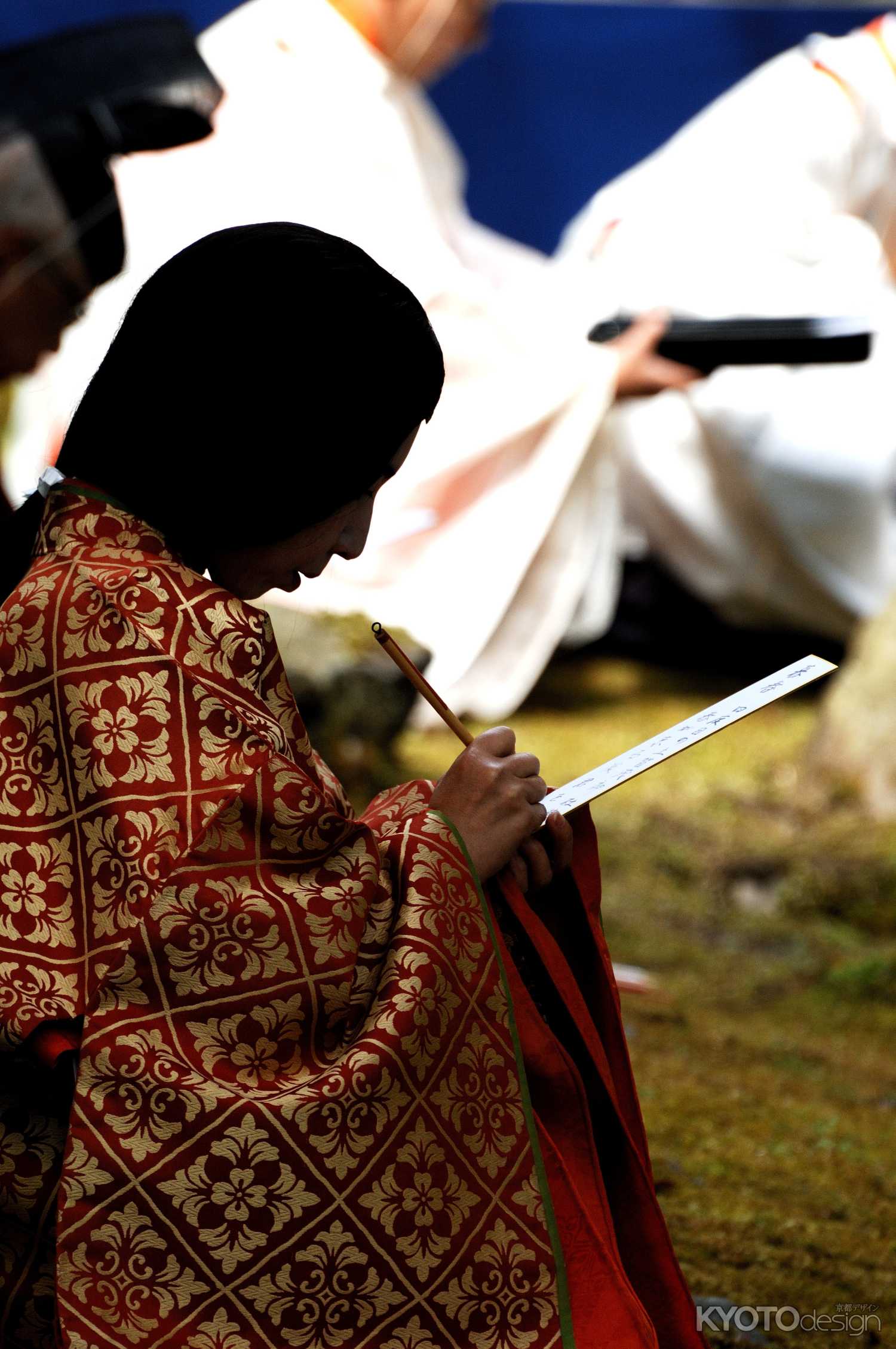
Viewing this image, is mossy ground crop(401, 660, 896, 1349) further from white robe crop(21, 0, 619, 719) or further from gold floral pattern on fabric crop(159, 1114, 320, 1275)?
gold floral pattern on fabric crop(159, 1114, 320, 1275)

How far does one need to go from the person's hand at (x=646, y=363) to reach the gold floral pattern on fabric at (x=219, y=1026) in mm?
2771

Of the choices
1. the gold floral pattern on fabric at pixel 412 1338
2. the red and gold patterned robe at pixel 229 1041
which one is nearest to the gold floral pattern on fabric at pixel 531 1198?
the red and gold patterned robe at pixel 229 1041

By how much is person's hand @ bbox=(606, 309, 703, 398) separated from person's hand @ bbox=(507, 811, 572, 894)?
2.62 meters

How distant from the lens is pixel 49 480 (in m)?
1.41

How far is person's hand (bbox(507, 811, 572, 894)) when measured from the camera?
1.43 m

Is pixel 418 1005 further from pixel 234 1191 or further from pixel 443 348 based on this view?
pixel 443 348

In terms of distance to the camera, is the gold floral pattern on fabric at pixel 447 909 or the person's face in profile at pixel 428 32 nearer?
the gold floral pattern on fabric at pixel 447 909

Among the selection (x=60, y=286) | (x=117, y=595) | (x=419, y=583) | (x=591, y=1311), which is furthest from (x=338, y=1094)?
(x=419, y=583)

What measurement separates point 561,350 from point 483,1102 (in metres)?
2.94

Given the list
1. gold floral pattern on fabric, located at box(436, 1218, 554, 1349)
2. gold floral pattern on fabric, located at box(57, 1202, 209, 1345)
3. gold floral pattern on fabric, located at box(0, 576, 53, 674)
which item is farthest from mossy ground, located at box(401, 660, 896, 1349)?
gold floral pattern on fabric, located at box(0, 576, 53, 674)

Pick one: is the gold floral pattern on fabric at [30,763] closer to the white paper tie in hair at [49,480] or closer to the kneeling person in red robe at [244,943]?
the kneeling person in red robe at [244,943]

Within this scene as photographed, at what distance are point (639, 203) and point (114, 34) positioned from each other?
74.6 inches

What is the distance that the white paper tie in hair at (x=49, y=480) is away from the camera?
1407 mm

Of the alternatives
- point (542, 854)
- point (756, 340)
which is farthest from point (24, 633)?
point (756, 340)
